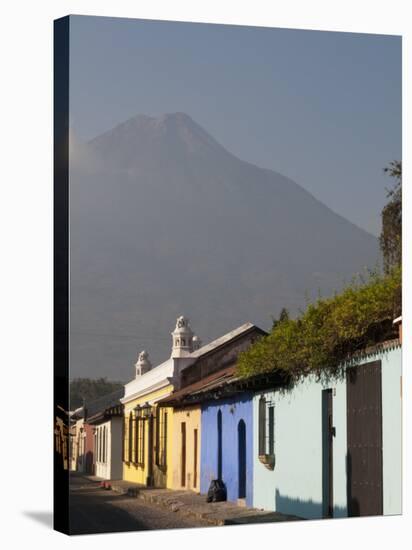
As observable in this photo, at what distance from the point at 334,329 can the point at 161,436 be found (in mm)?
2144

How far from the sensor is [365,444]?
1441 cm

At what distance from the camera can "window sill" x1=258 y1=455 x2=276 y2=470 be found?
14.6 m

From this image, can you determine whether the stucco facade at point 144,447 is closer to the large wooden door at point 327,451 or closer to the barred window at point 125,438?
the barred window at point 125,438

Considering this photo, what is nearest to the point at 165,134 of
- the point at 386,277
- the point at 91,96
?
the point at 91,96

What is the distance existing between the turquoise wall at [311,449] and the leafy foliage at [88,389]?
199cm

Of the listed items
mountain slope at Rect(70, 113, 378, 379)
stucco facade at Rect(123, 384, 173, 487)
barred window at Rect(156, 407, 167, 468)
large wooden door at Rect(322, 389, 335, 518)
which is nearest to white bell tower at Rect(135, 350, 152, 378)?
mountain slope at Rect(70, 113, 378, 379)

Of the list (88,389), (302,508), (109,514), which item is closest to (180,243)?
(88,389)

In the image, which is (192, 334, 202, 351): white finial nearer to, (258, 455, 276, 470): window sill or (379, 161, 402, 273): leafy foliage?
(258, 455, 276, 470): window sill

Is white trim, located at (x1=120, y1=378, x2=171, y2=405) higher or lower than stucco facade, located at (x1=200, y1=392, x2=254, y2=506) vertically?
higher

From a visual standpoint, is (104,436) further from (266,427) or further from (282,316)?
(282,316)

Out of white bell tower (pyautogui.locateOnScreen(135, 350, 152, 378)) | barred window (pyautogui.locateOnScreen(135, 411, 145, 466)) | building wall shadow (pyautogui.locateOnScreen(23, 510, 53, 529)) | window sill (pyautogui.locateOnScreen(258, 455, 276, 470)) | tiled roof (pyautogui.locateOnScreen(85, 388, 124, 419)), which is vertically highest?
white bell tower (pyautogui.locateOnScreen(135, 350, 152, 378))

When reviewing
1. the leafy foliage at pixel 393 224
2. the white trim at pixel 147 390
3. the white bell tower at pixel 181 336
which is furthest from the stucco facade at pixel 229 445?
the leafy foliage at pixel 393 224

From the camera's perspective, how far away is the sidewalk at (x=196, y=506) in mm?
13805

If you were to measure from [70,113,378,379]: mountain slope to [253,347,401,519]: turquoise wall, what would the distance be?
106cm
